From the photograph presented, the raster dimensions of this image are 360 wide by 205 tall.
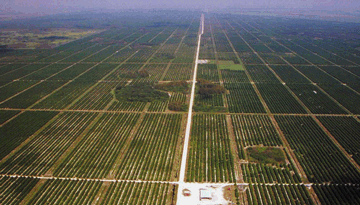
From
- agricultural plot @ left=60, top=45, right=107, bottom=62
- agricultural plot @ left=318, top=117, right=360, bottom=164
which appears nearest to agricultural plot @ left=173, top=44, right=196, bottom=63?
agricultural plot @ left=60, top=45, right=107, bottom=62

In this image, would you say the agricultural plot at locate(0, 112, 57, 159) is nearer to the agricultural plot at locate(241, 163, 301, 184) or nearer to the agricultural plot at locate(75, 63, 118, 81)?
the agricultural plot at locate(75, 63, 118, 81)

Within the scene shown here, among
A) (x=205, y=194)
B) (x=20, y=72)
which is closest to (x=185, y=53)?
(x=20, y=72)

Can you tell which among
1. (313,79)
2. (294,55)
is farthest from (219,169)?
(294,55)

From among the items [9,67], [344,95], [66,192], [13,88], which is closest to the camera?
[66,192]

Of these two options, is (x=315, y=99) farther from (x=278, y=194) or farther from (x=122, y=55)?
(x=122, y=55)

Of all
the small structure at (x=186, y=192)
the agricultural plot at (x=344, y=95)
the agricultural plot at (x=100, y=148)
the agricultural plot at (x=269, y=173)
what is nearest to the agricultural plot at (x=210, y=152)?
the small structure at (x=186, y=192)
